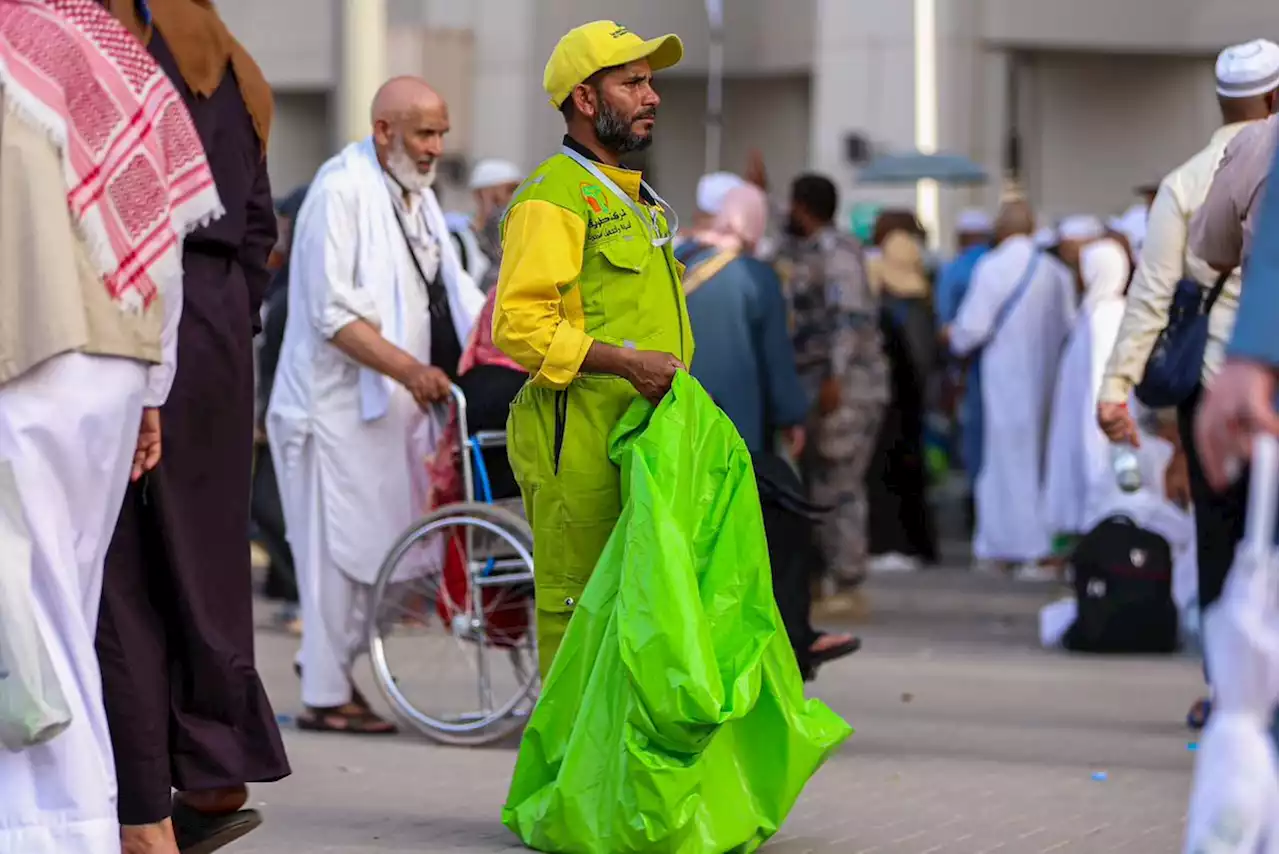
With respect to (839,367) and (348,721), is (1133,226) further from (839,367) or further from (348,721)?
(348,721)

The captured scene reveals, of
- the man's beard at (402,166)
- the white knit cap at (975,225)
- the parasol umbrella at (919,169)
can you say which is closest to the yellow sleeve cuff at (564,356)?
the man's beard at (402,166)

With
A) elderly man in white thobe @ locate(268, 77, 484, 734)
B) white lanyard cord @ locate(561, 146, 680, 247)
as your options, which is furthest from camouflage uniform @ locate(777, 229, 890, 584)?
white lanyard cord @ locate(561, 146, 680, 247)

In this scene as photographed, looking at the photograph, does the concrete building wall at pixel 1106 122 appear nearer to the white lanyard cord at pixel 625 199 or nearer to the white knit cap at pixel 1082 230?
the white knit cap at pixel 1082 230

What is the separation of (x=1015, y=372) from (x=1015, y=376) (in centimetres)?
2

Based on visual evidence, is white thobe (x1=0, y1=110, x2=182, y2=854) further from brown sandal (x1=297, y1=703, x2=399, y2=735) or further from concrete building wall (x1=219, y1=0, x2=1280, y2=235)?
concrete building wall (x1=219, y1=0, x2=1280, y2=235)

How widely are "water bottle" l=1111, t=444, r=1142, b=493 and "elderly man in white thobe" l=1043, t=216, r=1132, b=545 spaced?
82 centimetres

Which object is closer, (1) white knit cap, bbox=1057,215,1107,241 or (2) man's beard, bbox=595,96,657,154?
(2) man's beard, bbox=595,96,657,154

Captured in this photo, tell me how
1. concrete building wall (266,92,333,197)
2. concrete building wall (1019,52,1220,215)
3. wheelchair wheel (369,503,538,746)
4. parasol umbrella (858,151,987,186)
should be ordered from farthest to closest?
concrete building wall (266,92,333,197) → concrete building wall (1019,52,1220,215) → parasol umbrella (858,151,987,186) → wheelchair wheel (369,503,538,746)

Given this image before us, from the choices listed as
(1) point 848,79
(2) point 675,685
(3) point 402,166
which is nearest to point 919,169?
(1) point 848,79

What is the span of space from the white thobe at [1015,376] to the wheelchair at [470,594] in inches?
289

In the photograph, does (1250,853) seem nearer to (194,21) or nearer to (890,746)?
(194,21)

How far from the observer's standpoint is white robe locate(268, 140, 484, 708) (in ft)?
27.3

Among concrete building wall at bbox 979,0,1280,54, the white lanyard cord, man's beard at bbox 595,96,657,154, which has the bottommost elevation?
the white lanyard cord

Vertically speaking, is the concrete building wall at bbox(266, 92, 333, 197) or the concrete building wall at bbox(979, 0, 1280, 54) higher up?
the concrete building wall at bbox(979, 0, 1280, 54)
